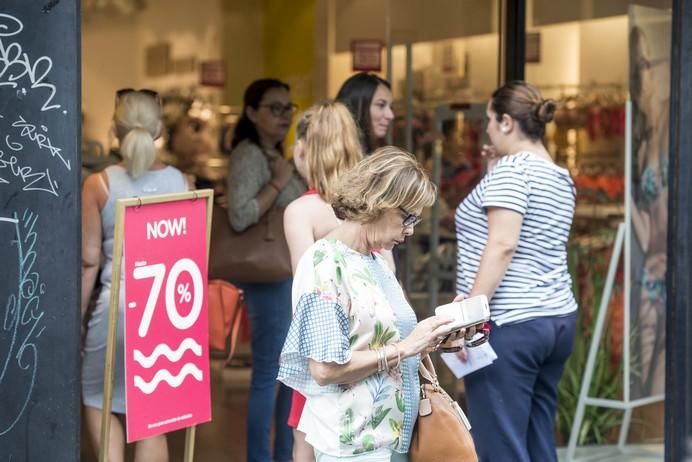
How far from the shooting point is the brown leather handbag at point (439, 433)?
3.29 meters

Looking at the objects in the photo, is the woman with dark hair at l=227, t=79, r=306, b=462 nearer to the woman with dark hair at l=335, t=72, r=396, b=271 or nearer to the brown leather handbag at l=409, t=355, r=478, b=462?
the woman with dark hair at l=335, t=72, r=396, b=271

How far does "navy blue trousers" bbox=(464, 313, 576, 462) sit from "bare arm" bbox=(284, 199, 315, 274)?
0.84 m

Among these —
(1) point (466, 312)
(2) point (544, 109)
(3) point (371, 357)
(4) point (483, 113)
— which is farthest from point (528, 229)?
(4) point (483, 113)

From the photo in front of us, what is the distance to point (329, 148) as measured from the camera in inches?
163

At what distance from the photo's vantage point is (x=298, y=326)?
3.21 meters

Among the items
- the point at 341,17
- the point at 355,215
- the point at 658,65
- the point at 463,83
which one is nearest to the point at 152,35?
the point at 341,17

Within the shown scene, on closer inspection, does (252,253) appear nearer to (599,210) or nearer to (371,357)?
(371,357)

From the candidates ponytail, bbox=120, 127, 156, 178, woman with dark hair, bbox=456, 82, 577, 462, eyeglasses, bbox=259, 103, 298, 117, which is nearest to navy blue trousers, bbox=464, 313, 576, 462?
woman with dark hair, bbox=456, 82, 577, 462

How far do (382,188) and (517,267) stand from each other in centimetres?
134

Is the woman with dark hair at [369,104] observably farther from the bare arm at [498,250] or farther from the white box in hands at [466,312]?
the white box in hands at [466,312]

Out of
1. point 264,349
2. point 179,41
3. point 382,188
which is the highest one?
point 179,41

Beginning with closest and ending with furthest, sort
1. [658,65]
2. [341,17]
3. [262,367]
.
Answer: [262,367]
[658,65]
[341,17]

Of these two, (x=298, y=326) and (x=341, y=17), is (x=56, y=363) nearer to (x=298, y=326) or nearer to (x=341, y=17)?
(x=298, y=326)

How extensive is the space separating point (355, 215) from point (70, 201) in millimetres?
1028
